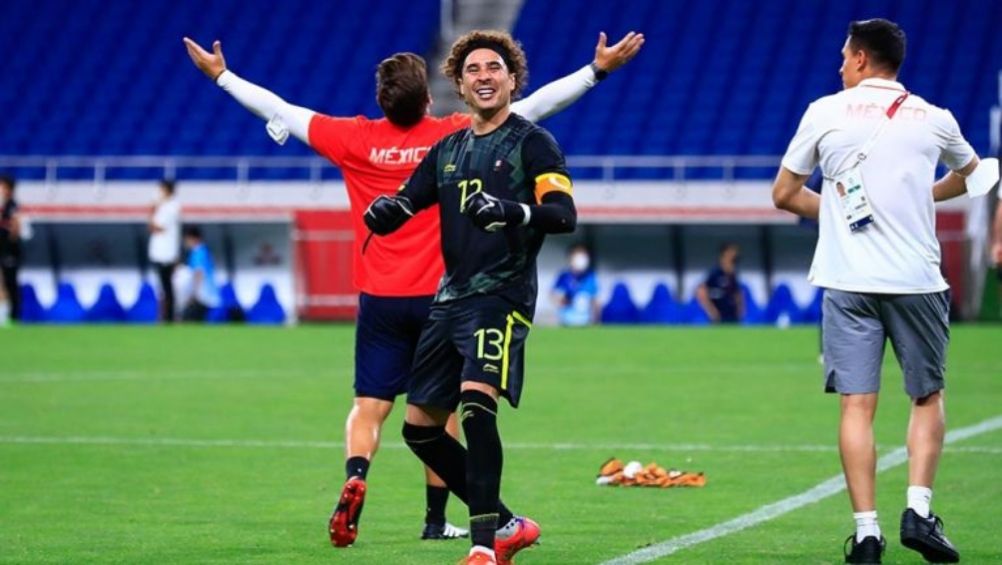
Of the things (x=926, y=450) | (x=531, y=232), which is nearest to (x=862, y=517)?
(x=926, y=450)

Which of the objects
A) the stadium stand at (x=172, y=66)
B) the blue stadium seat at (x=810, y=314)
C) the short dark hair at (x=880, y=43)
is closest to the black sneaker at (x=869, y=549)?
the short dark hair at (x=880, y=43)

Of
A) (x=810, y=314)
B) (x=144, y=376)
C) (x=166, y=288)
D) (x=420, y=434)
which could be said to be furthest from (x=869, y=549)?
(x=166, y=288)

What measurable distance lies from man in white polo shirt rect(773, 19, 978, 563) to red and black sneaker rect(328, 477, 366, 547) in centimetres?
201

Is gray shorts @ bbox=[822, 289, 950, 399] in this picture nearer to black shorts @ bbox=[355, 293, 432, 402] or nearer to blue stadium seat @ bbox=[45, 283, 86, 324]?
black shorts @ bbox=[355, 293, 432, 402]

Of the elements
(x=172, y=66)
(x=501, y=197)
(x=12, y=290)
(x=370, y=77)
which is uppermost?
(x=172, y=66)

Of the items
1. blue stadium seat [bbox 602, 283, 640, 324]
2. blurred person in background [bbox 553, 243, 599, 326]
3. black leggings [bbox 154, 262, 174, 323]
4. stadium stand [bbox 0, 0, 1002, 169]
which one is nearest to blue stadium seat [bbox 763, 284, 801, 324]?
blue stadium seat [bbox 602, 283, 640, 324]

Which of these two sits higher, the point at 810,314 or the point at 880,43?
the point at 880,43

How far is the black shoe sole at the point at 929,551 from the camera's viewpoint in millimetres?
8297

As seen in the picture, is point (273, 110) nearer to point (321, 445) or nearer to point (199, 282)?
point (321, 445)

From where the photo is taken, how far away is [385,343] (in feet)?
31.1

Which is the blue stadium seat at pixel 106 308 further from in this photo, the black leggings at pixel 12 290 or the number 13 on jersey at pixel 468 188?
the number 13 on jersey at pixel 468 188

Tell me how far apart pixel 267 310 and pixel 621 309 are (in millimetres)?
5118

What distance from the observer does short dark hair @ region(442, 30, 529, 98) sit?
8.21m

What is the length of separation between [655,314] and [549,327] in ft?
9.23
